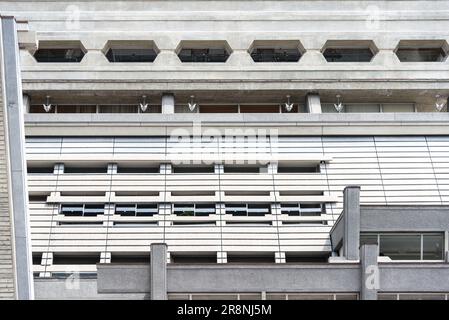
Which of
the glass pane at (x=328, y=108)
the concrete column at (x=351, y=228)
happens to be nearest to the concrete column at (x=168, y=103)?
the glass pane at (x=328, y=108)

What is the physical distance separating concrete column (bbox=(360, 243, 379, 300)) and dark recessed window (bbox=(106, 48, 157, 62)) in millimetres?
23027

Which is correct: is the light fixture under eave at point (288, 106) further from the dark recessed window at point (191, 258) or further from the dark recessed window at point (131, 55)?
the dark recessed window at point (191, 258)

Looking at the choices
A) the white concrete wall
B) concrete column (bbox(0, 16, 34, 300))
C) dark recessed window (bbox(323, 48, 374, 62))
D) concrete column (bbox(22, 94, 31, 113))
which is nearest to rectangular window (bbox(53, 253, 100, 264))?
the white concrete wall

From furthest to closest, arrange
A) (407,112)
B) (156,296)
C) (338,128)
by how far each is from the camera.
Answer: (407,112), (338,128), (156,296)

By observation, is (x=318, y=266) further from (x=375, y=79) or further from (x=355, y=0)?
(x=355, y=0)

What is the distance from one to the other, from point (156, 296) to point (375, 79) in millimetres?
22535

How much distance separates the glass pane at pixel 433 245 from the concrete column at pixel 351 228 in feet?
9.06

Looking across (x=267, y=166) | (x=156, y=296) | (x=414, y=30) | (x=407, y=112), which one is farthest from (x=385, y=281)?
(x=414, y=30)

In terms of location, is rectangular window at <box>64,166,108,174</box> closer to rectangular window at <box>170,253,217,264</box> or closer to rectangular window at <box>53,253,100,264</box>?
rectangular window at <box>53,253,100,264</box>

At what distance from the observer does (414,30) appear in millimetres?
50438

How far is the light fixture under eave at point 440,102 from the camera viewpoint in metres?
50.0

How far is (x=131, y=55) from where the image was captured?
50812 millimetres

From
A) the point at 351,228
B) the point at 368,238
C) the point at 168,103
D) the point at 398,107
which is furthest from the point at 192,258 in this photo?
the point at 398,107

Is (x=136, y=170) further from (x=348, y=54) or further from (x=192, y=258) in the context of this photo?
(x=348, y=54)
